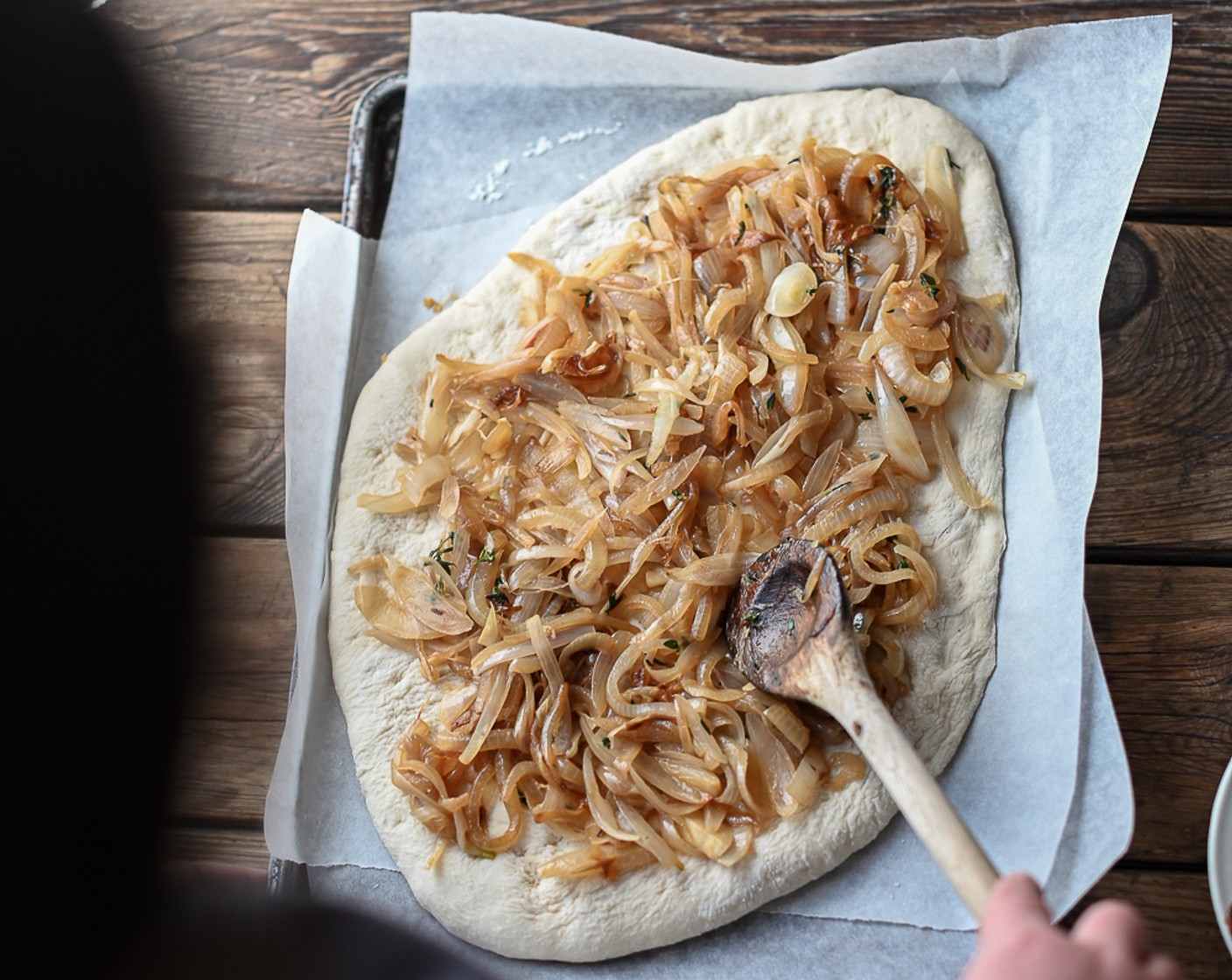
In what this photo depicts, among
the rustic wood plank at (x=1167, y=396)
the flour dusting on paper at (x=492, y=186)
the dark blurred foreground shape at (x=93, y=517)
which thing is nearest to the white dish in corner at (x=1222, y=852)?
the rustic wood plank at (x=1167, y=396)

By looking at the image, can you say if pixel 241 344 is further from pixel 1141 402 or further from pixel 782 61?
pixel 1141 402

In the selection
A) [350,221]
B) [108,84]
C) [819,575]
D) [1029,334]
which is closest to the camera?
[108,84]

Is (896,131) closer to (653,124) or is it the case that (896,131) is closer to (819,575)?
(653,124)

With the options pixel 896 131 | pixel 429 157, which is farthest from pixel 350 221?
pixel 896 131

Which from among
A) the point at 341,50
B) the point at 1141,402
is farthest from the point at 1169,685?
the point at 341,50

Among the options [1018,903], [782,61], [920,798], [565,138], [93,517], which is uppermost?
[93,517]

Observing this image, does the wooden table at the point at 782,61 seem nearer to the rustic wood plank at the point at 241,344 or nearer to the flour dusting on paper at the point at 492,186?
the rustic wood plank at the point at 241,344
